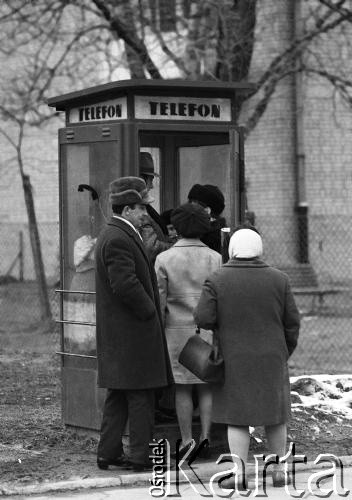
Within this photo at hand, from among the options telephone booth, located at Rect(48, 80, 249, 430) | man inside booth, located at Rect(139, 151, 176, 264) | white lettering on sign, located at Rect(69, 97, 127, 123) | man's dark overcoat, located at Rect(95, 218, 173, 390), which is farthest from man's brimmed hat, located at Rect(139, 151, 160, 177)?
man's dark overcoat, located at Rect(95, 218, 173, 390)

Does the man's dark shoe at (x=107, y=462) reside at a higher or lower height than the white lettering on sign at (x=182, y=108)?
lower

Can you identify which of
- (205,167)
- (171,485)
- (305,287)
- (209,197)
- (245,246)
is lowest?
(305,287)

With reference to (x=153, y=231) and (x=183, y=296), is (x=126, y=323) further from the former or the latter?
(x=153, y=231)

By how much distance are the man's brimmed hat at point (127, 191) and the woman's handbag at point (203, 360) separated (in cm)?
101

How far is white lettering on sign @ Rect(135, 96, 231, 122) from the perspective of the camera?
27.4 ft

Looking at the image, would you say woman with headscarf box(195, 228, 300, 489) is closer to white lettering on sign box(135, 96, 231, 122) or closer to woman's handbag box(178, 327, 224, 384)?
woman's handbag box(178, 327, 224, 384)

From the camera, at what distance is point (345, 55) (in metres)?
→ 22.2

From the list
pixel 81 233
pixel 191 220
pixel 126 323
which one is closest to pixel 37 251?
pixel 81 233

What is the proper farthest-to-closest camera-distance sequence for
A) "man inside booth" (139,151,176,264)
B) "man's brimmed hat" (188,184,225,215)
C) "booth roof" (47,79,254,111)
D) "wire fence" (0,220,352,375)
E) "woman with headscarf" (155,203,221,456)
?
"wire fence" (0,220,352,375)
"man's brimmed hat" (188,184,225,215)
"man inside booth" (139,151,176,264)
"booth roof" (47,79,254,111)
"woman with headscarf" (155,203,221,456)

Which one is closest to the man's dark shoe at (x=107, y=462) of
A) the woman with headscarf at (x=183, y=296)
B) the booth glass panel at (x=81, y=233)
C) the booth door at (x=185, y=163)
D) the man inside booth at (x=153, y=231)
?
the woman with headscarf at (x=183, y=296)

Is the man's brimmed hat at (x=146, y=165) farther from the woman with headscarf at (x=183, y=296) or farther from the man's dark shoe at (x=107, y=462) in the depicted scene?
the man's dark shoe at (x=107, y=462)

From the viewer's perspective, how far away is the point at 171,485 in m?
7.45

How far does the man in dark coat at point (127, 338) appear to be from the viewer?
7.65m

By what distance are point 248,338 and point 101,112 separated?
2.31 metres
